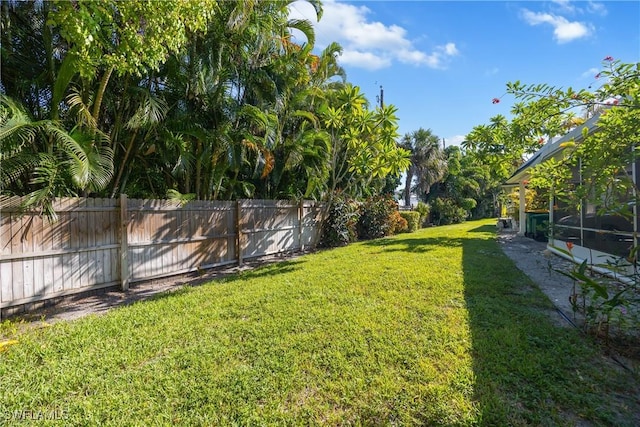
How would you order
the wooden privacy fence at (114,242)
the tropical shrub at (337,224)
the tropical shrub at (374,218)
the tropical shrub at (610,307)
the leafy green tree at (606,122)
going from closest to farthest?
the leafy green tree at (606,122)
the tropical shrub at (610,307)
the wooden privacy fence at (114,242)
the tropical shrub at (337,224)
the tropical shrub at (374,218)

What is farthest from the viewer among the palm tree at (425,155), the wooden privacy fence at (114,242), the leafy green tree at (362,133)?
the palm tree at (425,155)

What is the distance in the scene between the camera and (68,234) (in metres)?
5.30

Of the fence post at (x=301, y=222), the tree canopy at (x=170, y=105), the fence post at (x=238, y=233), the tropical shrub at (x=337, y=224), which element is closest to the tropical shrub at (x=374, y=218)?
the tropical shrub at (x=337, y=224)

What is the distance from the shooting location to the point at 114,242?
5.96 metres

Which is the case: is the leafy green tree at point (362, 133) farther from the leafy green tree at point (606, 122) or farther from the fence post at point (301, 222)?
the leafy green tree at point (606, 122)

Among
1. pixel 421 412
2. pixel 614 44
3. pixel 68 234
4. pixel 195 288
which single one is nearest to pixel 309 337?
pixel 421 412

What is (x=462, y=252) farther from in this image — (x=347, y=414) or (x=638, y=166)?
(x=347, y=414)

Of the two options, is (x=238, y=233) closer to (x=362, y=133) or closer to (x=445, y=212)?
(x=362, y=133)

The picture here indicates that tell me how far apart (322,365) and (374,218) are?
37.7 ft

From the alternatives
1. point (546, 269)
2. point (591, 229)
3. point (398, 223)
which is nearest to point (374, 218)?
point (398, 223)

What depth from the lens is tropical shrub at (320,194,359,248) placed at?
1219cm

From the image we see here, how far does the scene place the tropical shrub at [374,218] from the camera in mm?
14227

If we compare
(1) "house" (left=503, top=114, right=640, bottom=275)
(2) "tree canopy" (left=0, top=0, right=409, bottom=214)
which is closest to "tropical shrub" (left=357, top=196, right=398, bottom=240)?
(2) "tree canopy" (left=0, top=0, right=409, bottom=214)

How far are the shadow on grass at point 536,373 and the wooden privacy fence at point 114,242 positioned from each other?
6129mm
